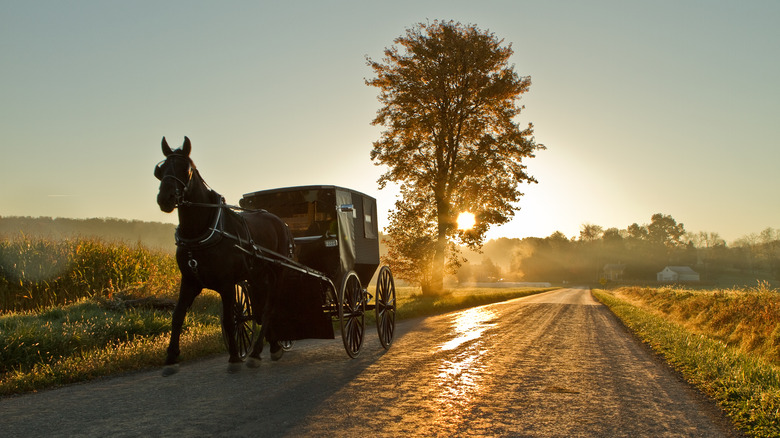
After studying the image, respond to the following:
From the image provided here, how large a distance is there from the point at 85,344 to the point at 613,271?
135552 millimetres

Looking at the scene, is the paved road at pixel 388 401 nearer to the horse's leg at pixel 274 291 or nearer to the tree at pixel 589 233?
the horse's leg at pixel 274 291

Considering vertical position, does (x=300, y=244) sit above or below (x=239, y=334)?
above

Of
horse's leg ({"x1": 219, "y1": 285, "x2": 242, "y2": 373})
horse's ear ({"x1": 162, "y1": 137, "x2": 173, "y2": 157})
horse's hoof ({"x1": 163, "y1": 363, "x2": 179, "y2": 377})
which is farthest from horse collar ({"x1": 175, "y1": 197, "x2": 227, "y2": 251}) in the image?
horse's hoof ({"x1": 163, "y1": 363, "x2": 179, "y2": 377})

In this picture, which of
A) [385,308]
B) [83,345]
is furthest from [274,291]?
[83,345]

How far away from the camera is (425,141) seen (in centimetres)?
3030

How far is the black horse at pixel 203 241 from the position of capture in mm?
6484

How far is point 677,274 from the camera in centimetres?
12450

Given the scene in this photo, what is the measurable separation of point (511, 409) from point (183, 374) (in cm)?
469

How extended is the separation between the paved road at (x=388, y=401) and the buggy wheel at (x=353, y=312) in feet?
1.05

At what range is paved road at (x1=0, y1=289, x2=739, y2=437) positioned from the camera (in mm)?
4879

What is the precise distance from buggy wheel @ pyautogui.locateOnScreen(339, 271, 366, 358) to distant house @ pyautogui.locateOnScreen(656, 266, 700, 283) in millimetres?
131802

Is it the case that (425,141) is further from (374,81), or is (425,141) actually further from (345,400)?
(345,400)

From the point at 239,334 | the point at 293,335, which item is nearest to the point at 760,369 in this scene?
the point at 293,335

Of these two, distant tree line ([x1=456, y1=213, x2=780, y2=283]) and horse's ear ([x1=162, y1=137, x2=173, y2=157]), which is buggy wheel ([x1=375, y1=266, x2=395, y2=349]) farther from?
distant tree line ([x1=456, y1=213, x2=780, y2=283])
